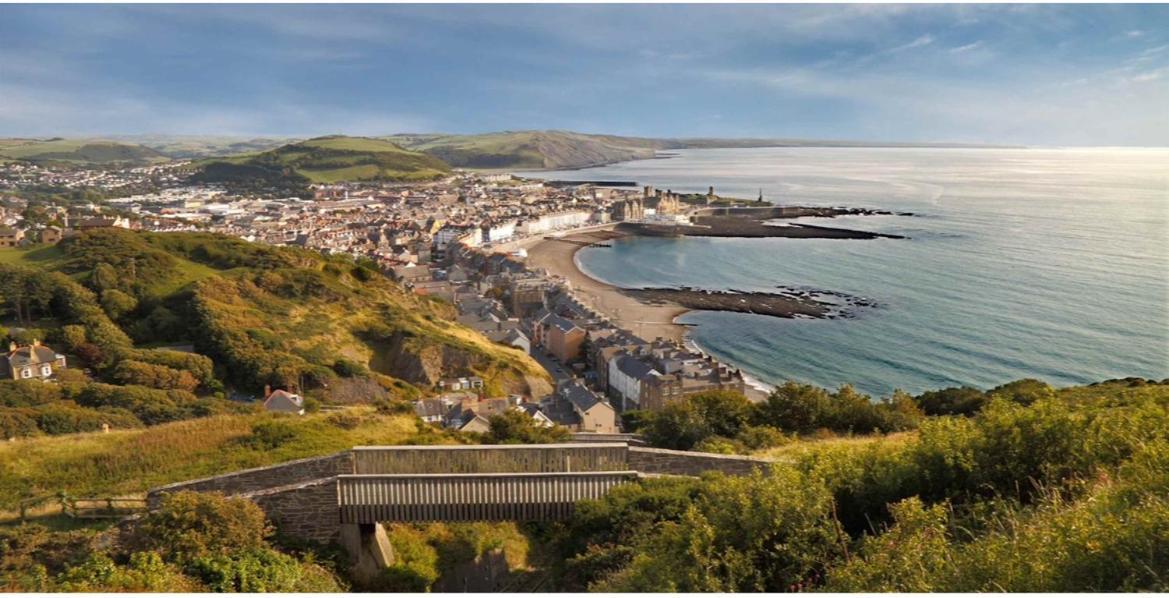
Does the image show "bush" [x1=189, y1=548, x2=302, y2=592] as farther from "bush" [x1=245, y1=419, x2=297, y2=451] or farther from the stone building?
the stone building

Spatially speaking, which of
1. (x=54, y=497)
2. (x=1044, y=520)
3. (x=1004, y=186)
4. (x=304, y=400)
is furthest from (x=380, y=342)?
(x=1004, y=186)

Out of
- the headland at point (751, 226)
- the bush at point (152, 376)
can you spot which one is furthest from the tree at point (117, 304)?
the headland at point (751, 226)

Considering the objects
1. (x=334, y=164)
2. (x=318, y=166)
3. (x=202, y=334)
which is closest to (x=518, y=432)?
(x=202, y=334)

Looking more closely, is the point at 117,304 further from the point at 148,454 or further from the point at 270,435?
the point at 270,435

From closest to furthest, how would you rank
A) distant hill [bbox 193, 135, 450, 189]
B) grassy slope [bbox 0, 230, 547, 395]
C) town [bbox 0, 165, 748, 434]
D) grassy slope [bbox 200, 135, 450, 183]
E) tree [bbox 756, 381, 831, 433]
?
tree [bbox 756, 381, 831, 433]
grassy slope [bbox 0, 230, 547, 395]
town [bbox 0, 165, 748, 434]
distant hill [bbox 193, 135, 450, 189]
grassy slope [bbox 200, 135, 450, 183]

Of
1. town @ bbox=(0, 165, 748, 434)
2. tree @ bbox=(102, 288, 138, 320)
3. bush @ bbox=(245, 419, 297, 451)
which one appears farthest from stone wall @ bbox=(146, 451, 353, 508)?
tree @ bbox=(102, 288, 138, 320)
